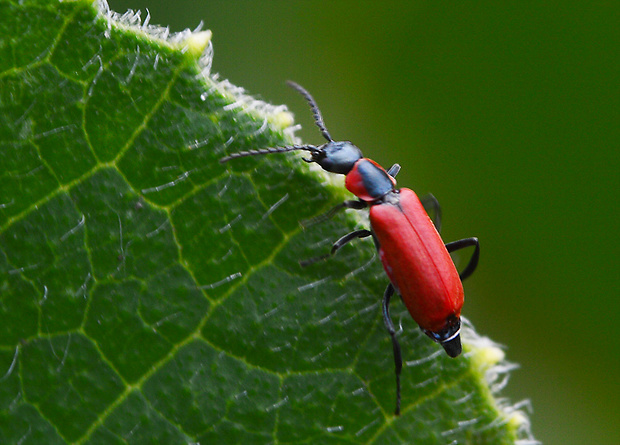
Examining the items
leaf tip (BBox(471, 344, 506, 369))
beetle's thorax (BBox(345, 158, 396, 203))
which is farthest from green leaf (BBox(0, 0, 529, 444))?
beetle's thorax (BBox(345, 158, 396, 203))

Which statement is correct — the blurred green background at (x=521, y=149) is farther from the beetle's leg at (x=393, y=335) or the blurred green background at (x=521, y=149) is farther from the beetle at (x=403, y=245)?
the beetle's leg at (x=393, y=335)

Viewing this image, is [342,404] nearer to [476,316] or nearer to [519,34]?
[476,316]

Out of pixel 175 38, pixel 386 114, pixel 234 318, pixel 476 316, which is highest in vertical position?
pixel 386 114

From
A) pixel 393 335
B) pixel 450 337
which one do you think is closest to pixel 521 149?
pixel 450 337

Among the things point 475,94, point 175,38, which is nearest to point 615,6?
point 475,94

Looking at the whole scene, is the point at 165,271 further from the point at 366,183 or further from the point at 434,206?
the point at 434,206

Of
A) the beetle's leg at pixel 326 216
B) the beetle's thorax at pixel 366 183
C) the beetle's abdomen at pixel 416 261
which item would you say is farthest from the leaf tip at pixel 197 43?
the beetle's thorax at pixel 366 183

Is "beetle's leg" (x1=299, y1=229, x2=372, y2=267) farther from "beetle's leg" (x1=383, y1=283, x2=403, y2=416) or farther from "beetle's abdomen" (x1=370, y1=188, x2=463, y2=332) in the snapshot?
"beetle's leg" (x1=383, y1=283, x2=403, y2=416)
